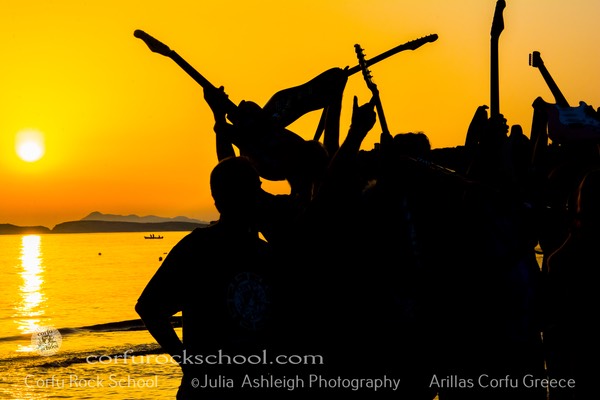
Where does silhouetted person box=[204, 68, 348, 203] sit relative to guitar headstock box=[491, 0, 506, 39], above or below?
below

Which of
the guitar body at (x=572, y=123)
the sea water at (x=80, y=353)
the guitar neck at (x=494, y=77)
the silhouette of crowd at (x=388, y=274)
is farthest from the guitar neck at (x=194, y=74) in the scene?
the sea water at (x=80, y=353)

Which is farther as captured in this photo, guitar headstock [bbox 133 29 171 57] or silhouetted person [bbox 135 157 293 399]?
guitar headstock [bbox 133 29 171 57]

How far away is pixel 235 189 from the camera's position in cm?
447

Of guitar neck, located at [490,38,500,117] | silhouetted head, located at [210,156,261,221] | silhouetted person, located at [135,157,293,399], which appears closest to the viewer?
silhouetted person, located at [135,157,293,399]

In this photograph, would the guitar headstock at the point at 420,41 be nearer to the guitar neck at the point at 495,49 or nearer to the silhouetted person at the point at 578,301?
the guitar neck at the point at 495,49

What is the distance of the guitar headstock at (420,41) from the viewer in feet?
27.2

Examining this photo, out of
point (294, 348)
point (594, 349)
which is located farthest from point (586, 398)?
point (294, 348)

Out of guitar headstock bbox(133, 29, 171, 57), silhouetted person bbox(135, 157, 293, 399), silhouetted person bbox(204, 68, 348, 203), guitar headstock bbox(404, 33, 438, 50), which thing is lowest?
silhouetted person bbox(135, 157, 293, 399)

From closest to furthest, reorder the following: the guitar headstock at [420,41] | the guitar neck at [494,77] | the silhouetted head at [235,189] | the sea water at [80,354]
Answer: the silhouetted head at [235,189], the guitar neck at [494,77], the guitar headstock at [420,41], the sea water at [80,354]

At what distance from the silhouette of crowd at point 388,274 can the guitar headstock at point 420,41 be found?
6.39 ft

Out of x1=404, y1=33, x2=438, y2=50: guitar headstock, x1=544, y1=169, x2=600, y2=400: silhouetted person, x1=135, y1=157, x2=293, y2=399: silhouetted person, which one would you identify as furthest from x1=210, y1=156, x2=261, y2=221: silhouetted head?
x1=404, y1=33, x2=438, y2=50: guitar headstock

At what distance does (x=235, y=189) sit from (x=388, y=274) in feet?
2.70

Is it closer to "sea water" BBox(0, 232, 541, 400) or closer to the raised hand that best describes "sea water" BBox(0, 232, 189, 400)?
"sea water" BBox(0, 232, 541, 400)

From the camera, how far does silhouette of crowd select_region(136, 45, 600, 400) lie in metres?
4.40
